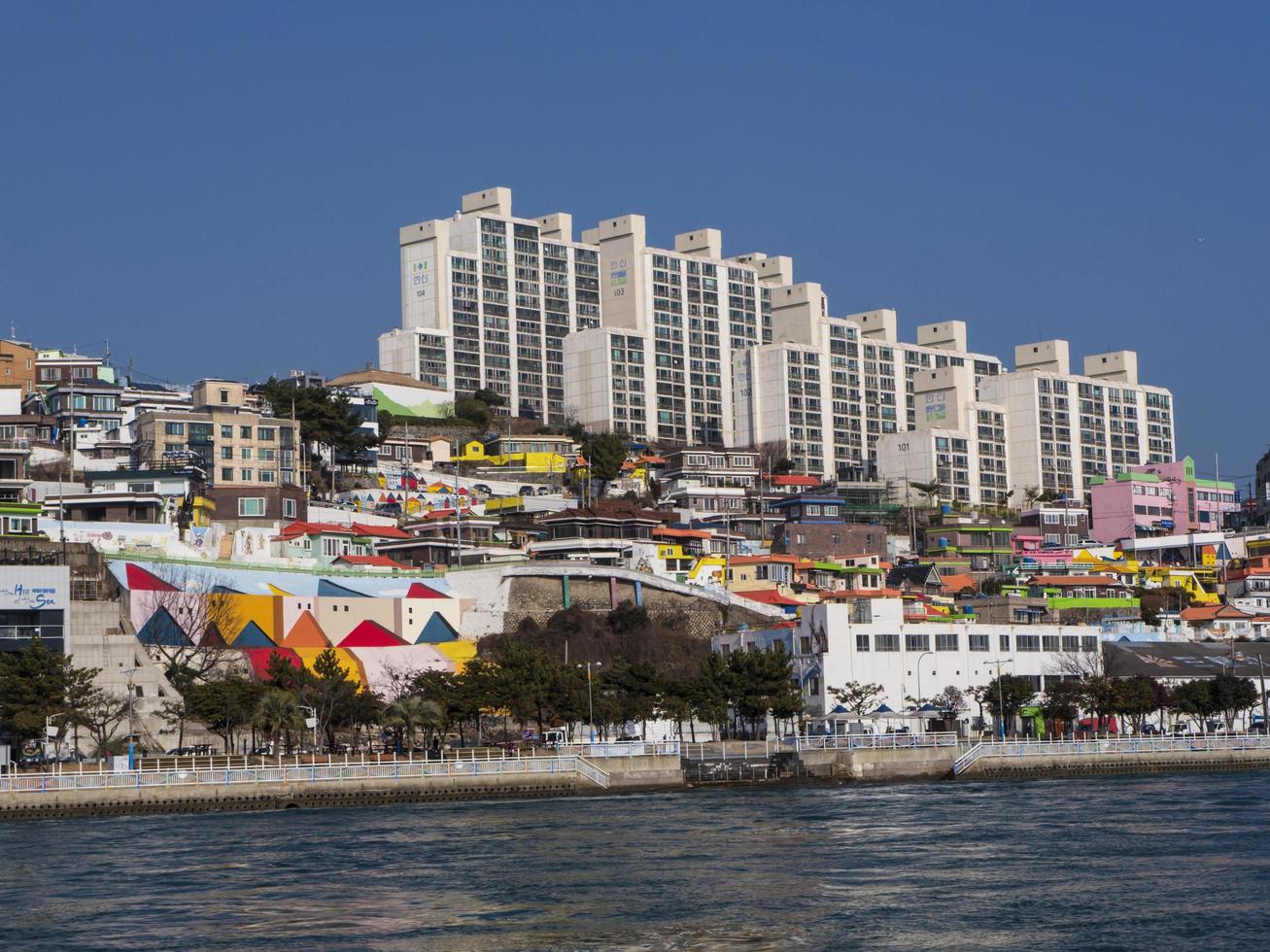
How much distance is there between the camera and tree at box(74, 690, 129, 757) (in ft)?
267

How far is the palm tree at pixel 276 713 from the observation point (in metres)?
85.3

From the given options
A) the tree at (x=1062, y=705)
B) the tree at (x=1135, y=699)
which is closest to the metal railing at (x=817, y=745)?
the tree at (x=1062, y=705)

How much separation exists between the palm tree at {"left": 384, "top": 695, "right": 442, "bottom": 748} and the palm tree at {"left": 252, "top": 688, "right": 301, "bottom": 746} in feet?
14.7

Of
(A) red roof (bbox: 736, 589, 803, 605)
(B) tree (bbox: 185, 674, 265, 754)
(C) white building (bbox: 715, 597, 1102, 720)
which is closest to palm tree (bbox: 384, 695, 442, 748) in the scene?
(B) tree (bbox: 185, 674, 265, 754)

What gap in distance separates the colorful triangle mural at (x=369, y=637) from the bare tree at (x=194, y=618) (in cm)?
627

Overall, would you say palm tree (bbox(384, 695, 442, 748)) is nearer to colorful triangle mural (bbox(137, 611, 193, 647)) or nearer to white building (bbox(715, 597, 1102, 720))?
colorful triangle mural (bbox(137, 611, 193, 647))

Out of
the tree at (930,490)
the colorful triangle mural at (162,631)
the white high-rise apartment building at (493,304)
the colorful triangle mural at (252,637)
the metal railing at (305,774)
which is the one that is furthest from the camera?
the white high-rise apartment building at (493,304)

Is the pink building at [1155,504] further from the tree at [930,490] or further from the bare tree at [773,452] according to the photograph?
the bare tree at [773,452]

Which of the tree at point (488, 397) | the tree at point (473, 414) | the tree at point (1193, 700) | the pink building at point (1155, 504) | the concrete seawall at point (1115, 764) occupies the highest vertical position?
the tree at point (488, 397)

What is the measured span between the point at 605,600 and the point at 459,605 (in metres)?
8.91

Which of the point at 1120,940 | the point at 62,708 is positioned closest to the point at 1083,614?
the point at 62,708

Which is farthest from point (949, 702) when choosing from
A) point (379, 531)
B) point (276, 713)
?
point (379, 531)

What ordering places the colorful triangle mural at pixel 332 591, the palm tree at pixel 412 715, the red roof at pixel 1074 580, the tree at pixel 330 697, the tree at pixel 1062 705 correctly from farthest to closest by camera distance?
the red roof at pixel 1074 580 → the colorful triangle mural at pixel 332 591 → the tree at pixel 1062 705 → the tree at pixel 330 697 → the palm tree at pixel 412 715

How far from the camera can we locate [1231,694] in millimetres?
101312
